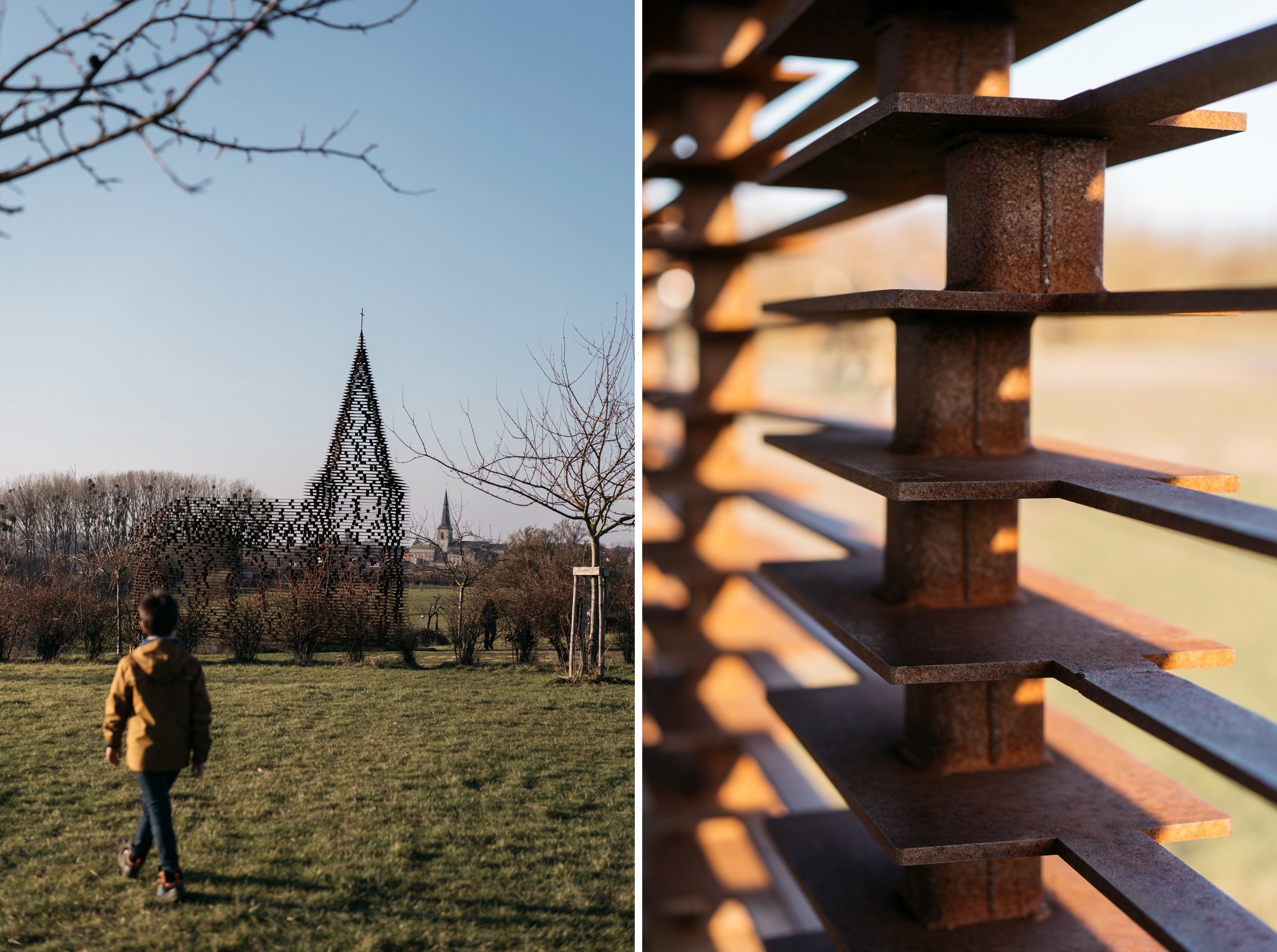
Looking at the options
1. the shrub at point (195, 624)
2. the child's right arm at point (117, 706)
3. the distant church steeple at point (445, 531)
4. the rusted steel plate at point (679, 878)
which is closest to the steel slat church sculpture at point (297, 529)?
the shrub at point (195, 624)

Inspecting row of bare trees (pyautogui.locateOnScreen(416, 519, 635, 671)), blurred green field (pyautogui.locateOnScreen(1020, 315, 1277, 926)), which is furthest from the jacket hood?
blurred green field (pyautogui.locateOnScreen(1020, 315, 1277, 926))

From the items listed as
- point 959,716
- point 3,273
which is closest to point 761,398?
point 959,716

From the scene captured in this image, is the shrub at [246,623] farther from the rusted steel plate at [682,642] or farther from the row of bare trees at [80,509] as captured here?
the rusted steel plate at [682,642]

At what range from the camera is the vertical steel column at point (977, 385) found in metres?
0.61

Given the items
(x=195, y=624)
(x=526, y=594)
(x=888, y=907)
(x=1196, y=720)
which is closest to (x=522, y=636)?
(x=526, y=594)

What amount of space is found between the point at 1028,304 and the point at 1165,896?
14.9 inches

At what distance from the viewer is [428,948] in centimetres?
284

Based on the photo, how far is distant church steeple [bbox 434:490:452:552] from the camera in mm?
3070

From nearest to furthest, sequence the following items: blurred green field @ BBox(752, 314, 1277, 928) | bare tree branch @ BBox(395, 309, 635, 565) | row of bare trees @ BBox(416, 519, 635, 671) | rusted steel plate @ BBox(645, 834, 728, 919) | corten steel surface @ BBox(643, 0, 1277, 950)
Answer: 1. corten steel surface @ BBox(643, 0, 1277, 950)
2. blurred green field @ BBox(752, 314, 1277, 928)
3. rusted steel plate @ BBox(645, 834, 728, 919)
4. bare tree branch @ BBox(395, 309, 635, 565)
5. row of bare trees @ BBox(416, 519, 635, 671)

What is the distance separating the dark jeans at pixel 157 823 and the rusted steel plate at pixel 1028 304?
2.66 metres

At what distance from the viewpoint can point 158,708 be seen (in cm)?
262

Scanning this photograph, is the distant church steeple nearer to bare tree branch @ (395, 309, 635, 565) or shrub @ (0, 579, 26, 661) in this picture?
bare tree branch @ (395, 309, 635, 565)

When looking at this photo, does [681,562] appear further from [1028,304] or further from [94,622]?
[94,622]

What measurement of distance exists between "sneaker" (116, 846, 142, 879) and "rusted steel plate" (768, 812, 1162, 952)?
8.16ft
